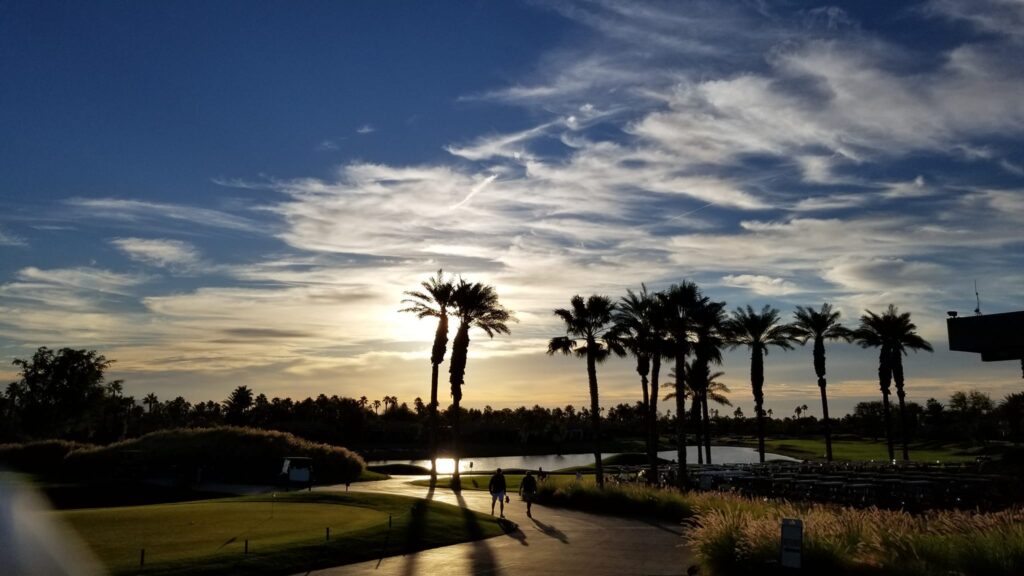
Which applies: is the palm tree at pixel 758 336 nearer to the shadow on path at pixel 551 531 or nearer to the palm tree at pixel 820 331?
the palm tree at pixel 820 331

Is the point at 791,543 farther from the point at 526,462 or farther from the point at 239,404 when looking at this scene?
the point at 239,404

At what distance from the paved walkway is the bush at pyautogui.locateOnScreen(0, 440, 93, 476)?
1789 inches

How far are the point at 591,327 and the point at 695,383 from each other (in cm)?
714

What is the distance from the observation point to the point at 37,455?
56125 millimetres

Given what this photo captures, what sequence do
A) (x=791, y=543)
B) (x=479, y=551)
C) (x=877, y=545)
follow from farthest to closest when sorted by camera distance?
(x=479, y=551), (x=877, y=545), (x=791, y=543)

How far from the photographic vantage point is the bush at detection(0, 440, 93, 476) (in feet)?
179

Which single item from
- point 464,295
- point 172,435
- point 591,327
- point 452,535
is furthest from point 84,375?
point 452,535

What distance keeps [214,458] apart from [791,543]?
46.6 meters

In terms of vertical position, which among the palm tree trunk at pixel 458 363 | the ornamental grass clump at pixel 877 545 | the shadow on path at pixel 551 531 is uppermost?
the palm tree trunk at pixel 458 363

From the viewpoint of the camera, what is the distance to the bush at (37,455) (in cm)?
5459

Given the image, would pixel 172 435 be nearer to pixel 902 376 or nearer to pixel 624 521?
pixel 624 521

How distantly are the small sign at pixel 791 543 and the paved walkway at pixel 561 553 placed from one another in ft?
13.0

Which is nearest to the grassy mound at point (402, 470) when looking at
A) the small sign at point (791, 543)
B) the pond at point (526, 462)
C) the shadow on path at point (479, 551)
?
the pond at point (526, 462)

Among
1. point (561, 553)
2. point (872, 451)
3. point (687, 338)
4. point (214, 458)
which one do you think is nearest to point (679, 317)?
point (687, 338)
